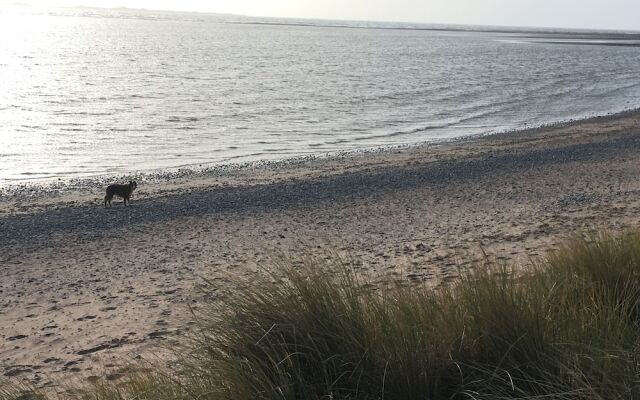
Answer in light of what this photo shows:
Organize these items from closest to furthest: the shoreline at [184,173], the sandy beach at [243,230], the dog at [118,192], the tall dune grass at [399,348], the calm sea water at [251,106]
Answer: the tall dune grass at [399,348], the sandy beach at [243,230], the dog at [118,192], the shoreline at [184,173], the calm sea water at [251,106]

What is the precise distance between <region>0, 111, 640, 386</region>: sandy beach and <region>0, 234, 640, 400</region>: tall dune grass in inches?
20.1

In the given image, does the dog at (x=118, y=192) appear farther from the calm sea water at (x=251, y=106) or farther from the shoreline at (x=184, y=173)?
the calm sea water at (x=251, y=106)

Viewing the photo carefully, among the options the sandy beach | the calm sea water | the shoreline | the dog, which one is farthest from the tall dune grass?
the calm sea water

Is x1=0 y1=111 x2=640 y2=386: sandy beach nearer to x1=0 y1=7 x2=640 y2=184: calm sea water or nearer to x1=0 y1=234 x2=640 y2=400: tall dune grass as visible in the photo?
x1=0 y1=234 x2=640 y2=400: tall dune grass

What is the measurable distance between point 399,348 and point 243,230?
7.56 metres

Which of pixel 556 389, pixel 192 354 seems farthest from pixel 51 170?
pixel 556 389

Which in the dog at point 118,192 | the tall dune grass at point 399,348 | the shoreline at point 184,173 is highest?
the tall dune grass at point 399,348

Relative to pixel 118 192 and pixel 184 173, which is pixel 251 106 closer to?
pixel 184 173

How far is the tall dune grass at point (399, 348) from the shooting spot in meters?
3.10

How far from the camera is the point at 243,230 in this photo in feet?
34.8

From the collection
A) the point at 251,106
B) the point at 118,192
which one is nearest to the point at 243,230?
the point at 118,192

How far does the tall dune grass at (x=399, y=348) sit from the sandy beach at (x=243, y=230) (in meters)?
0.51

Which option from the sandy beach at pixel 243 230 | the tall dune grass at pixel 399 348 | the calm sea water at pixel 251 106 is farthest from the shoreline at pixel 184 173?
the tall dune grass at pixel 399 348

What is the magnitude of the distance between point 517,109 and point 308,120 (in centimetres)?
1153
